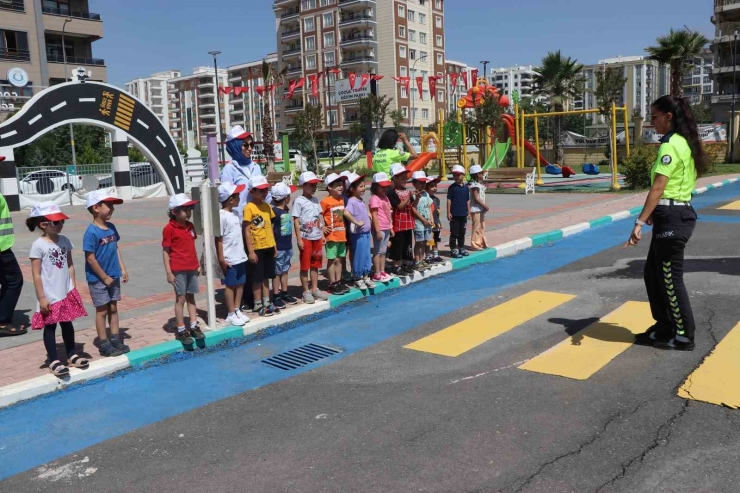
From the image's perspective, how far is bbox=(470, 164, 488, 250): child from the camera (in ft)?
35.5

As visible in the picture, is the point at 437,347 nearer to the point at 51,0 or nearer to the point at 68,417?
the point at 68,417

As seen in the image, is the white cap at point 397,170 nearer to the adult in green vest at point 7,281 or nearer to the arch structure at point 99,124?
the adult in green vest at point 7,281

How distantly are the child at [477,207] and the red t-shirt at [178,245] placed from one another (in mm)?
5870

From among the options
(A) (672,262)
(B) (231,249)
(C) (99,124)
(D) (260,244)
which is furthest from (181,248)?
(C) (99,124)

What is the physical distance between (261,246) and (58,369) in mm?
2348

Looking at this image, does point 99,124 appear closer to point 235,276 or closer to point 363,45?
point 235,276

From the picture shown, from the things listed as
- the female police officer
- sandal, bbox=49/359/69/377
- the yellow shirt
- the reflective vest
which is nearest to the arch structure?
the reflective vest

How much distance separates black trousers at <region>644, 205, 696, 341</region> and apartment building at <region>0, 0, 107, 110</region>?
40.8 meters

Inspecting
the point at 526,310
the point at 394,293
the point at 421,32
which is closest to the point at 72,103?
the point at 394,293

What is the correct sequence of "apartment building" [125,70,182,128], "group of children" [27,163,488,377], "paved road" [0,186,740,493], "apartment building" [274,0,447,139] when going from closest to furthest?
1. "paved road" [0,186,740,493]
2. "group of children" [27,163,488,377]
3. "apartment building" [274,0,447,139]
4. "apartment building" [125,70,182,128]

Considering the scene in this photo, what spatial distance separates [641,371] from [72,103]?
77.6 ft

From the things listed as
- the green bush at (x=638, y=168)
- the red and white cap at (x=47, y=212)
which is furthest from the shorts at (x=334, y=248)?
the green bush at (x=638, y=168)

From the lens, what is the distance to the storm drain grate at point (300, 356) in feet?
19.1

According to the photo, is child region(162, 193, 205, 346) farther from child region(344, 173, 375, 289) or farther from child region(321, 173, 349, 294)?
child region(344, 173, 375, 289)
